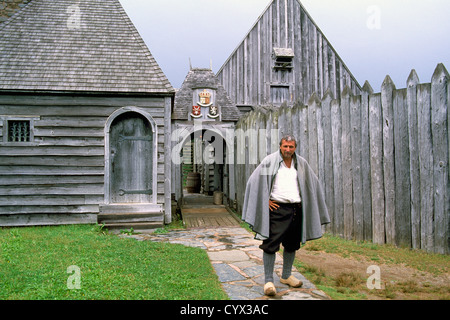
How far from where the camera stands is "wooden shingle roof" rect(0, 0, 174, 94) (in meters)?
8.51

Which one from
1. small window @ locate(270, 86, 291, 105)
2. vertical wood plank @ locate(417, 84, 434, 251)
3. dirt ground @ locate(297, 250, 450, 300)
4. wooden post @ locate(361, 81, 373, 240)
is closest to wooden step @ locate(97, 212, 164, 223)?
dirt ground @ locate(297, 250, 450, 300)

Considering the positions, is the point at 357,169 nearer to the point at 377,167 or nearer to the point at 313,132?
the point at 377,167

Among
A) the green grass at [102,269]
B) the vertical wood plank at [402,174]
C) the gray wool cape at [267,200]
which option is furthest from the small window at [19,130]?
the vertical wood plank at [402,174]

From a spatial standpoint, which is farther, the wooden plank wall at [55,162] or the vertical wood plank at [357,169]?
the wooden plank wall at [55,162]

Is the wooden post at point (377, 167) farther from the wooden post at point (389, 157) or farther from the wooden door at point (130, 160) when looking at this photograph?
the wooden door at point (130, 160)

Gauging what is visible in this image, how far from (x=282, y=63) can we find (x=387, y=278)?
11.7m

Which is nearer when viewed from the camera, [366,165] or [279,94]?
[366,165]

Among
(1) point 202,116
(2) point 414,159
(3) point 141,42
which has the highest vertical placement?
(3) point 141,42

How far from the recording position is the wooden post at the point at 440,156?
485 centimetres

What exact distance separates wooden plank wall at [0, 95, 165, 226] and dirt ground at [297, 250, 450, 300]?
18.4 feet

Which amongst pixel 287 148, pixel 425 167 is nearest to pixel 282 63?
pixel 425 167

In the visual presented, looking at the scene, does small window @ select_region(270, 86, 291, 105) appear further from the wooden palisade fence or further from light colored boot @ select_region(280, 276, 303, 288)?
light colored boot @ select_region(280, 276, 303, 288)

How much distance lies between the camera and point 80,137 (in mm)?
8578

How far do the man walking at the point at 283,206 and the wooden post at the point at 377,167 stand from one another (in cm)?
213
